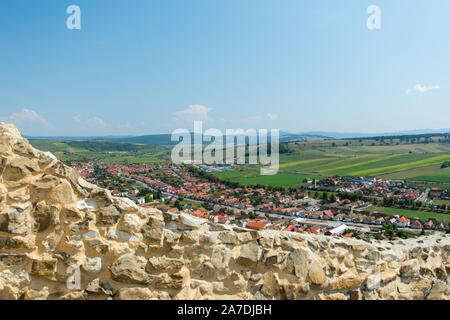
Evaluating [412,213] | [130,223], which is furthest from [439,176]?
[130,223]

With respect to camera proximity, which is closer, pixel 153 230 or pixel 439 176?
pixel 153 230

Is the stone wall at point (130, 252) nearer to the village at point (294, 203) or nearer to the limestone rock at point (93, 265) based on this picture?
the limestone rock at point (93, 265)

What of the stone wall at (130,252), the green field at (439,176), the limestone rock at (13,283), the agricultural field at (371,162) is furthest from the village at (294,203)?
the limestone rock at (13,283)

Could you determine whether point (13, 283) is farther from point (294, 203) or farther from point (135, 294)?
point (294, 203)

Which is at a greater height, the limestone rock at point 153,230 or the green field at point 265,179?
the limestone rock at point 153,230
